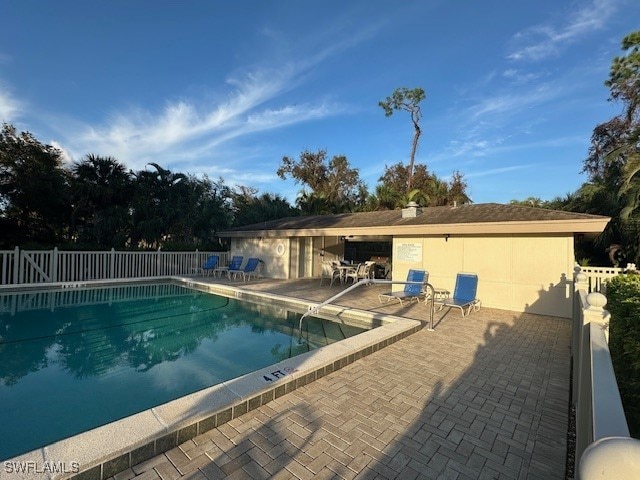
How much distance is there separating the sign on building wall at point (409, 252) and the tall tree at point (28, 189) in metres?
16.3

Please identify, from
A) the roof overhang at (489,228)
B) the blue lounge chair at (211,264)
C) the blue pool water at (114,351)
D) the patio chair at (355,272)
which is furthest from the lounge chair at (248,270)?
the patio chair at (355,272)

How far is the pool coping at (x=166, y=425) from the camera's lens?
2.28 metres

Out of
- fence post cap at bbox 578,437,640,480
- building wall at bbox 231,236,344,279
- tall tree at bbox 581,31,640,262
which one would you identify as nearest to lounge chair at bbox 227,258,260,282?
building wall at bbox 231,236,344,279

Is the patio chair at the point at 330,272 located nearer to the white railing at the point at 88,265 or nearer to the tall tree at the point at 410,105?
the white railing at the point at 88,265

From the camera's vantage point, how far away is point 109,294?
11.3 metres

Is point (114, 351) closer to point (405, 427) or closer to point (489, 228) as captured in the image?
point (405, 427)

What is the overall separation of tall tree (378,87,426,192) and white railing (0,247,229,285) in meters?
20.0

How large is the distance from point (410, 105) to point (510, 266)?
2329 cm

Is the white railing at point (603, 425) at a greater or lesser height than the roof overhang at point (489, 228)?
lesser

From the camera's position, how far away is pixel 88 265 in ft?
43.5

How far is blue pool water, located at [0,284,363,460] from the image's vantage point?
12.9 ft

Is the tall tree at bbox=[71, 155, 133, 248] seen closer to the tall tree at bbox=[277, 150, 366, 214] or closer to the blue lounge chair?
the blue lounge chair

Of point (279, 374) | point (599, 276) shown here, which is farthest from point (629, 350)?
point (599, 276)

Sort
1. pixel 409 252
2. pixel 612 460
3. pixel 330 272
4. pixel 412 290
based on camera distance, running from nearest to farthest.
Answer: pixel 612 460
pixel 412 290
pixel 409 252
pixel 330 272
